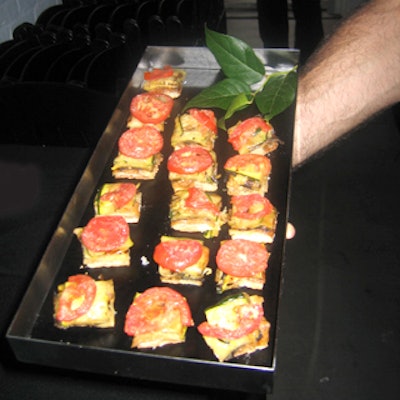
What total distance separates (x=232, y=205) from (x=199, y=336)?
21.6 inches

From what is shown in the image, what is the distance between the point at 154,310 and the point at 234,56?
122 centimetres

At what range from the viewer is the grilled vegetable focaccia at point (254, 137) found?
76.1 inches

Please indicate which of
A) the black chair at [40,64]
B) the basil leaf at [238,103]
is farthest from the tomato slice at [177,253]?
the black chair at [40,64]

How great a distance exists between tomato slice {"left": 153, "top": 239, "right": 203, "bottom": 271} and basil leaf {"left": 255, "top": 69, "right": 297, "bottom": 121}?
678 millimetres

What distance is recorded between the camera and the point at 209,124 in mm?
2088

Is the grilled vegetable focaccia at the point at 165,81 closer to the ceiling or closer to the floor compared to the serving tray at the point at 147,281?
closer to the ceiling

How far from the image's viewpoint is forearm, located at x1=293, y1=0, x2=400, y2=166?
2.20m

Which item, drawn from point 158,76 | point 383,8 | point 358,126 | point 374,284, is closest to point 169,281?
point 158,76

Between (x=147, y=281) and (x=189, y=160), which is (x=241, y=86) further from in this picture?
(x=147, y=281)

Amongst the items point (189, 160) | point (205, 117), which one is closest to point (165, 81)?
point (205, 117)

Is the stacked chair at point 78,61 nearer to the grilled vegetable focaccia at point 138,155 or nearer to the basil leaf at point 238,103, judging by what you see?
the grilled vegetable focaccia at point 138,155

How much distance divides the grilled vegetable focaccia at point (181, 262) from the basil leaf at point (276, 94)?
693mm

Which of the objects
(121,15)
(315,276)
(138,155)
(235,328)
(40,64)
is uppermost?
(121,15)

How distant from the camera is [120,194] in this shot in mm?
1797
